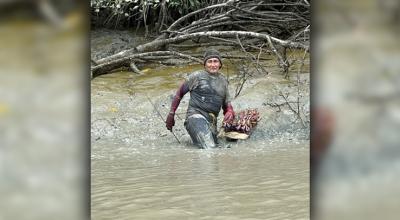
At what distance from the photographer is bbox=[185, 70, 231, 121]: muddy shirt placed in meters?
7.39

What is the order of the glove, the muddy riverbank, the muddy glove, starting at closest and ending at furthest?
the muddy riverbank → the glove → the muddy glove

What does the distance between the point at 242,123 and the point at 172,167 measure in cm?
175

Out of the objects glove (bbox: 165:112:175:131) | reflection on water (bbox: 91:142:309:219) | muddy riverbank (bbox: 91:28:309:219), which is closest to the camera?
reflection on water (bbox: 91:142:309:219)

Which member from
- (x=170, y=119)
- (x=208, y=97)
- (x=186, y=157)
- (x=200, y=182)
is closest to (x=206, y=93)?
(x=208, y=97)

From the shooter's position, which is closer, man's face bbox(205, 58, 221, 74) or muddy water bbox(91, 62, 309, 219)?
A: muddy water bbox(91, 62, 309, 219)

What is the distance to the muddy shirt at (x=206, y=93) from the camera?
7395mm

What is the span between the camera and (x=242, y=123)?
7.32 m

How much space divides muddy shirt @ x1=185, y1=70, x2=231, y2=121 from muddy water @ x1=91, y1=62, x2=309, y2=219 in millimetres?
446

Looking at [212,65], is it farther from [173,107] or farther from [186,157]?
[186,157]

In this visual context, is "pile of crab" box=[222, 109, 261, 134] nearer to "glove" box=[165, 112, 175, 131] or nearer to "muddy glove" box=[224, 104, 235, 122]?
"muddy glove" box=[224, 104, 235, 122]

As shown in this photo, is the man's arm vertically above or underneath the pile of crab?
above

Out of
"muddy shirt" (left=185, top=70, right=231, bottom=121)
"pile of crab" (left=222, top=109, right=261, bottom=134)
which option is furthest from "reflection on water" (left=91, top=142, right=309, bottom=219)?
"muddy shirt" (left=185, top=70, right=231, bottom=121)
